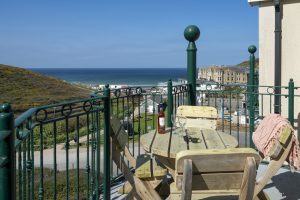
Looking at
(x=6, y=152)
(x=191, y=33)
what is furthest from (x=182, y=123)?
(x=6, y=152)

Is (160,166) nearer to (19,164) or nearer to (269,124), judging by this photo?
(269,124)

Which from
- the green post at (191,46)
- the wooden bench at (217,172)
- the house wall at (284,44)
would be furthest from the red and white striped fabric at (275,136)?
the house wall at (284,44)

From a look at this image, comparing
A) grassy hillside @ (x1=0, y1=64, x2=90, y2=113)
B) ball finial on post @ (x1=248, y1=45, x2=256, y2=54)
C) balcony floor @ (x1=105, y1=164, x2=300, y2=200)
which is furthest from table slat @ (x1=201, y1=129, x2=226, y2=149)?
grassy hillside @ (x1=0, y1=64, x2=90, y2=113)

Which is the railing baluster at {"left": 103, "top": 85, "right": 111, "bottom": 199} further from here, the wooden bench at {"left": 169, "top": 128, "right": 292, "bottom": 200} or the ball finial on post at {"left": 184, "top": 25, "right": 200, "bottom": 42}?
the ball finial on post at {"left": 184, "top": 25, "right": 200, "bottom": 42}

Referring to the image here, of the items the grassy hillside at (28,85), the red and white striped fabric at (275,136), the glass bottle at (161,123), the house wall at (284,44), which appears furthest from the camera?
the grassy hillside at (28,85)

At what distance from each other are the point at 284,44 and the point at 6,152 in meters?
7.00

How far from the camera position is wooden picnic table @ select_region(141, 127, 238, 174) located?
3.44 m

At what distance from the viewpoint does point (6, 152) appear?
1.70 metres

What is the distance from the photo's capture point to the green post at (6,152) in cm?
167

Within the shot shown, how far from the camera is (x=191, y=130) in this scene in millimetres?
4406

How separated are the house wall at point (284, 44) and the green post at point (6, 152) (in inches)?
257

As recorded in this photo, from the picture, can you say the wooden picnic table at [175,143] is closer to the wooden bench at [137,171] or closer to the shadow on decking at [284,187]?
the wooden bench at [137,171]

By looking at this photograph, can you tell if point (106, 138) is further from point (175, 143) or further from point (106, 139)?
point (175, 143)

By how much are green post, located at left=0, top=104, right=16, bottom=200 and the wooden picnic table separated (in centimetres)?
182
